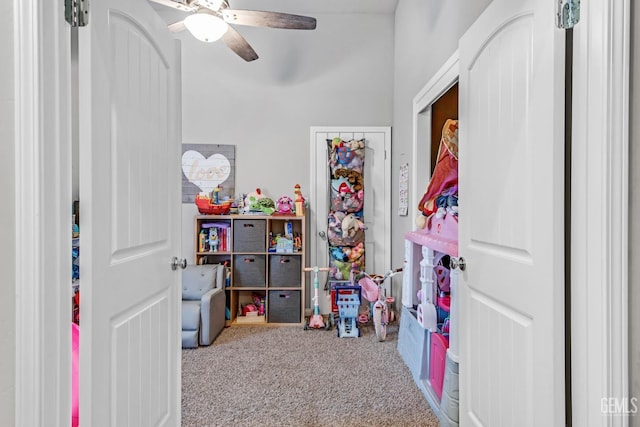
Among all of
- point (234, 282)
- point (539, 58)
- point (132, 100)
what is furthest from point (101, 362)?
point (234, 282)

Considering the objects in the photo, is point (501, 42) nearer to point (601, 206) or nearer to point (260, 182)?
point (601, 206)

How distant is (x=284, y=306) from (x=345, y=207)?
1.18 meters

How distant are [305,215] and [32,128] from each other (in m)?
2.88

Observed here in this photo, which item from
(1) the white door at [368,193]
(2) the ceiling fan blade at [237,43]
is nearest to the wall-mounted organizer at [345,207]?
(1) the white door at [368,193]

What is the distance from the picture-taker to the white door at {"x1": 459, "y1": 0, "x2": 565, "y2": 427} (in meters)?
0.95

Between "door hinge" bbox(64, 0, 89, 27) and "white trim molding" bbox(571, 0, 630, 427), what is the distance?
1.31 meters

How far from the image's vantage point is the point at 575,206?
0.88 m

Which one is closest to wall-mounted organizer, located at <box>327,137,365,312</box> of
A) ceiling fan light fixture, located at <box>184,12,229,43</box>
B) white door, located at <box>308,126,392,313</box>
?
white door, located at <box>308,126,392,313</box>

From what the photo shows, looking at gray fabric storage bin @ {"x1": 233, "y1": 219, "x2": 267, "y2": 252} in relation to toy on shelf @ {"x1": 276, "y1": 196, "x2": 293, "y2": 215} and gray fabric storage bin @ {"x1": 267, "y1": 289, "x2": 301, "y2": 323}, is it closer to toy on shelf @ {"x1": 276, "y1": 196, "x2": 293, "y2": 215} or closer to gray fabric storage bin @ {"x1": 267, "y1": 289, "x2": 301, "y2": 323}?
toy on shelf @ {"x1": 276, "y1": 196, "x2": 293, "y2": 215}

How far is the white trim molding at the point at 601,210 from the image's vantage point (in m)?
0.78

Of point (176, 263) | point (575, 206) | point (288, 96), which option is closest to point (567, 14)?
point (575, 206)

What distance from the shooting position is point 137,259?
4.04 ft

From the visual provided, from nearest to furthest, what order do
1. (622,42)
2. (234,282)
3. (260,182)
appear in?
(622,42)
(234,282)
(260,182)

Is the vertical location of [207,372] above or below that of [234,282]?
below
